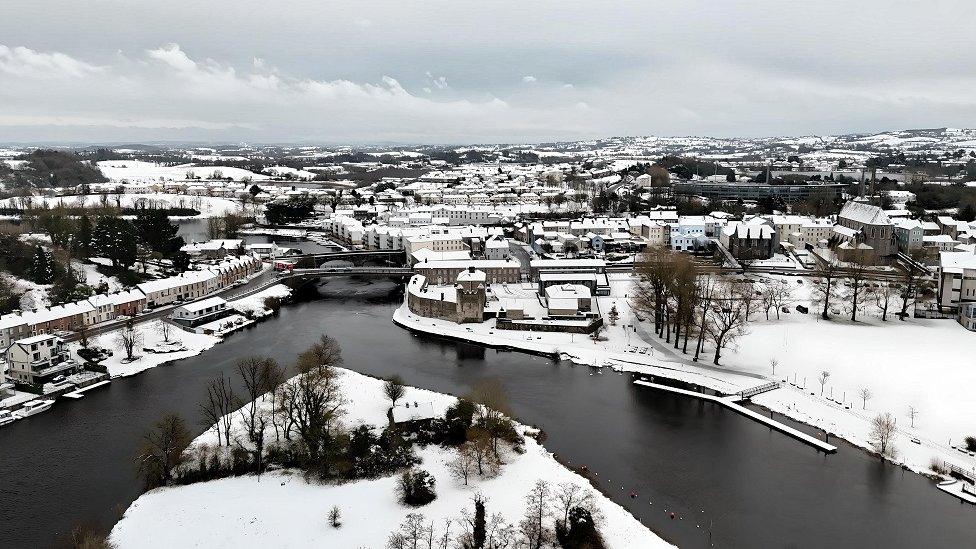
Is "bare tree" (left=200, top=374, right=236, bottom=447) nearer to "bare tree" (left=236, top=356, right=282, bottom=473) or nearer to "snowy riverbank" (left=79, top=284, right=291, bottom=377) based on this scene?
"bare tree" (left=236, top=356, right=282, bottom=473)

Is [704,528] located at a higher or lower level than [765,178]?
lower

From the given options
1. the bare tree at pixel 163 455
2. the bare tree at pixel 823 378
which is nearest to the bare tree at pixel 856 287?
the bare tree at pixel 823 378

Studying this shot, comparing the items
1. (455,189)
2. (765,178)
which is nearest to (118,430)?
(455,189)

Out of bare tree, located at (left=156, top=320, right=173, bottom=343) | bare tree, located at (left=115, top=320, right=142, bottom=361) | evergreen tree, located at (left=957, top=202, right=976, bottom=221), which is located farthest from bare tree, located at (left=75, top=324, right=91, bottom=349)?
evergreen tree, located at (left=957, top=202, right=976, bottom=221)

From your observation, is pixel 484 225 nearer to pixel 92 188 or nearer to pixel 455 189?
pixel 455 189

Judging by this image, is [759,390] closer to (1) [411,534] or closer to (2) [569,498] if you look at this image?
(2) [569,498]
